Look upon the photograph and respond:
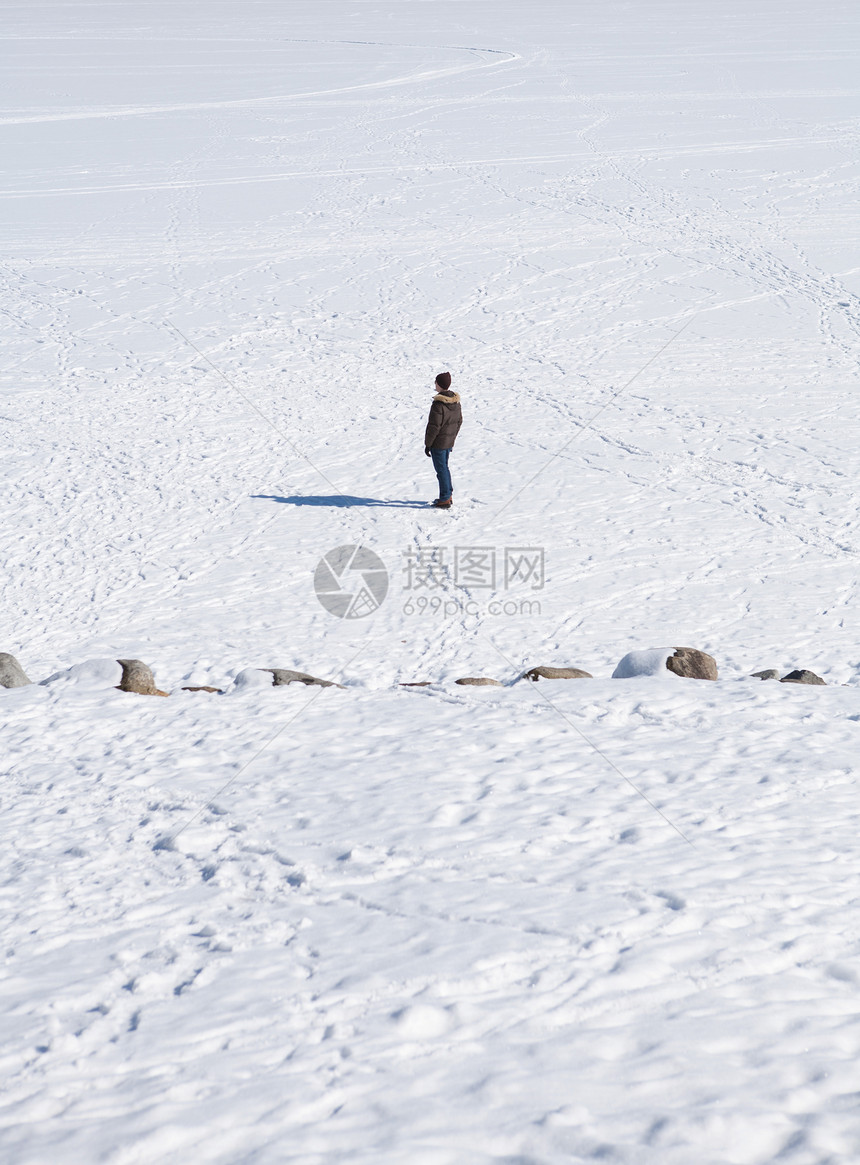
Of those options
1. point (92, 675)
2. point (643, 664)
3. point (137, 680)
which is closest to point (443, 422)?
point (643, 664)

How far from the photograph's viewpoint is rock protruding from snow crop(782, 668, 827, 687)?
6.47 metres

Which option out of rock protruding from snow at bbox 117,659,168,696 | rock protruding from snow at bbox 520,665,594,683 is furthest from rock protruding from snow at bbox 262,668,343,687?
rock protruding from snow at bbox 520,665,594,683

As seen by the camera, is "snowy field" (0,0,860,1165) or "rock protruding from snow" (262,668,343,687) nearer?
"snowy field" (0,0,860,1165)

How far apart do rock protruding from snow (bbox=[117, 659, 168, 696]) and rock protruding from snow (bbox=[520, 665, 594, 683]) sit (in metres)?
2.45

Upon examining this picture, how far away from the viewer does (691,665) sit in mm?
6535

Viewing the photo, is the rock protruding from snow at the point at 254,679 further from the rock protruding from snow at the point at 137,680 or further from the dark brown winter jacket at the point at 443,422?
the dark brown winter jacket at the point at 443,422

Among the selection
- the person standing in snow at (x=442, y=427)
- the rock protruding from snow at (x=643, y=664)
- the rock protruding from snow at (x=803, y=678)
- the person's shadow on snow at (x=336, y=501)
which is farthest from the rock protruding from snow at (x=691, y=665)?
the person's shadow on snow at (x=336, y=501)

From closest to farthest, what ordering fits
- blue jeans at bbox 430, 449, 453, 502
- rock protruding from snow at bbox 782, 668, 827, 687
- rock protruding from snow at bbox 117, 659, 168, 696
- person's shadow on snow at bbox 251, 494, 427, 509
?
rock protruding from snow at bbox 782, 668, 827, 687 < rock protruding from snow at bbox 117, 659, 168, 696 < blue jeans at bbox 430, 449, 453, 502 < person's shadow on snow at bbox 251, 494, 427, 509

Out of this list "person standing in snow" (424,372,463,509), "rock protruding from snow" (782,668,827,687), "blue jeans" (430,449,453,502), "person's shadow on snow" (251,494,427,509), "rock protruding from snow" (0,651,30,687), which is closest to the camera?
"rock protruding from snow" (782,668,827,687)

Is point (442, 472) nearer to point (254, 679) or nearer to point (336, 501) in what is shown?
point (336, 501)

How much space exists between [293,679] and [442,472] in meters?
3.15

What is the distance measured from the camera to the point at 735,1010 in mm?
3406

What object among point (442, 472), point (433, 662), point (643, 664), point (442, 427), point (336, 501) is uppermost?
point (442, 427)

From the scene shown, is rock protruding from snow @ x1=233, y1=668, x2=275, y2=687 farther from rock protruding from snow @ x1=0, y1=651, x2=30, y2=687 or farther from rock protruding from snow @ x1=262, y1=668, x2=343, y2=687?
rock protruding from snow @ x1=0, y1=651, x2=30, y2=687
